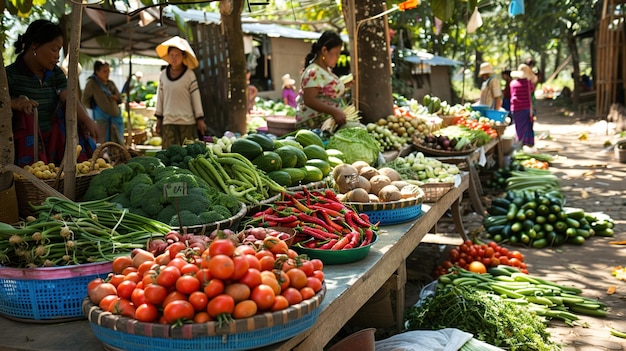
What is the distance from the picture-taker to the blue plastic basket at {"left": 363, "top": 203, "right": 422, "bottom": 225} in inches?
154

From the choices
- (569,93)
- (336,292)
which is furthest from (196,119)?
(569,93)

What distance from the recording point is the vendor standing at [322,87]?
6086 millimetres

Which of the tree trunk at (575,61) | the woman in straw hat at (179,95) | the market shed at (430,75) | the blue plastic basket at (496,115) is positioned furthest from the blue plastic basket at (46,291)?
the tree trunk at (575,61)

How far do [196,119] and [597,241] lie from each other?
5.11 meters

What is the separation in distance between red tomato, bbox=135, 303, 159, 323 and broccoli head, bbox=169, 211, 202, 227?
99cm

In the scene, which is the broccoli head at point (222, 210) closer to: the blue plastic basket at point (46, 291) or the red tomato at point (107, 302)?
the blue plastic basket at point (46, 291)

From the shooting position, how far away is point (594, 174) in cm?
1102

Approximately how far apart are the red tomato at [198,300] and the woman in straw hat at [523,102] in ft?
37.5

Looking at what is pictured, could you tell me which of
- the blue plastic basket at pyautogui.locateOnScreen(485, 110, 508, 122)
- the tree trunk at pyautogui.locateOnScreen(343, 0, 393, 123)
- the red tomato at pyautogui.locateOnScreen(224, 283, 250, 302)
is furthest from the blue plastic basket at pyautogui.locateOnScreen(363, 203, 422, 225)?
the blue plastic basket at pyautogui.locateOnScreen(485, 110, 508, 122)

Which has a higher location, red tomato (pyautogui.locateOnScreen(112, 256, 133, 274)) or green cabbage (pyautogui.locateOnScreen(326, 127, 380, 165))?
green cabbage (pyautogui.locateOnScreen(326, 127, 380, 165))

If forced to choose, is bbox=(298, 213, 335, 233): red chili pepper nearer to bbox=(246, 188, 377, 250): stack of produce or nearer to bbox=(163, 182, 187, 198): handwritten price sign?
bbox=(246, 188, 377, 250): stack of produce

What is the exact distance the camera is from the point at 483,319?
3527 mm

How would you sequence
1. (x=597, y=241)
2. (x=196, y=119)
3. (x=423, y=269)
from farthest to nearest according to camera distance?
(x=196, y=119), (x=597, y=241), (x=423, y=269)

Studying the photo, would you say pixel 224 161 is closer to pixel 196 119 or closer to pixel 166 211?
pixel 166 211
